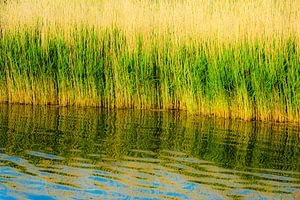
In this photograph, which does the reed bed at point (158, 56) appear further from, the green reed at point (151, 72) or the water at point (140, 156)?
the water at point (140, 156)

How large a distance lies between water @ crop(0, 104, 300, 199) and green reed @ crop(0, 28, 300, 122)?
459 millimetres

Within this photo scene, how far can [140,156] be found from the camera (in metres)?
8.73

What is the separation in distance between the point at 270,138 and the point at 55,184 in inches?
175

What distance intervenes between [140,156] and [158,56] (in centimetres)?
440

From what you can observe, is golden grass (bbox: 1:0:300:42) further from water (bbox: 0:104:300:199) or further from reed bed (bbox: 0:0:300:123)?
water (bbox: 0:104:300:199)

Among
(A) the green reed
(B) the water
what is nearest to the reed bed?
(A) the green reed

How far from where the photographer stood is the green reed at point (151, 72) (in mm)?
11680

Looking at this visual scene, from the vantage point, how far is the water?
23.1ft

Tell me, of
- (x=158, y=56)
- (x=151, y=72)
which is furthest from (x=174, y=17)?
(x=151, y=72)

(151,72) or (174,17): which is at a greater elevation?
(174,17)

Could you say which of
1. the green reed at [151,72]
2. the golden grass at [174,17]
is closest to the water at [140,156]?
the green reed at [151,72]

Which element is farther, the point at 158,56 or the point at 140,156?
the point at 158,56

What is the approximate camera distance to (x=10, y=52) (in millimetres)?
13234

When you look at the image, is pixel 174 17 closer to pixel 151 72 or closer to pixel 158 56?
pixel 158 56
